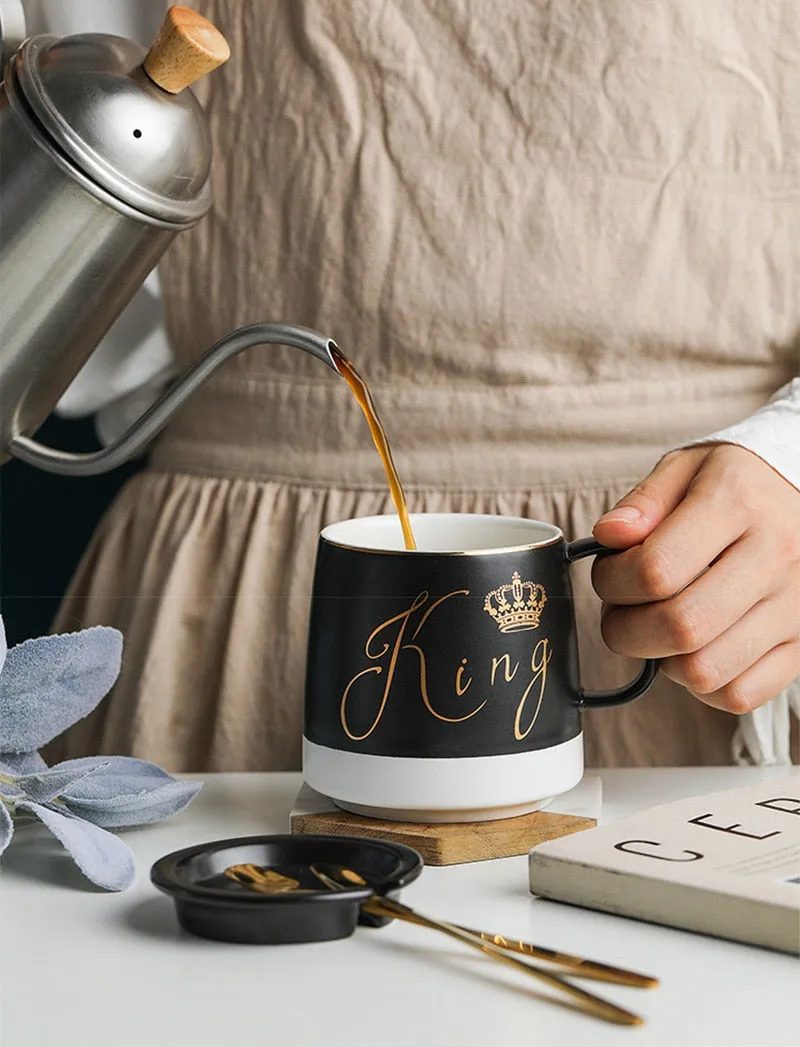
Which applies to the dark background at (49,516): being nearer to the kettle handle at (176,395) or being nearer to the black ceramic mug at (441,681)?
the kettle handle at (176,395)

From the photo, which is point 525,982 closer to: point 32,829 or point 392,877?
point 392,877

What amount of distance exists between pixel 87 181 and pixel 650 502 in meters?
0.22

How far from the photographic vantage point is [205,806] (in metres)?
0.49

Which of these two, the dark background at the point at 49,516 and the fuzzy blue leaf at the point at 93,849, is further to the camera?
the dark background at the point at 49,516

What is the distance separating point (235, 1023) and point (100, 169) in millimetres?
267

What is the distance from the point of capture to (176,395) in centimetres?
51

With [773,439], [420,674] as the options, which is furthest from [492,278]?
[420,674]

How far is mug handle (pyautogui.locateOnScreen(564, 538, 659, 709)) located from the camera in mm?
460

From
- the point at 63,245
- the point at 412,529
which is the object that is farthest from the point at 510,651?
the point at 63,245

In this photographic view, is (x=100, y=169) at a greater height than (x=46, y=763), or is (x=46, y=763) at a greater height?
(x=100, y=169)

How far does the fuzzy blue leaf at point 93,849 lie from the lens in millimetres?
395

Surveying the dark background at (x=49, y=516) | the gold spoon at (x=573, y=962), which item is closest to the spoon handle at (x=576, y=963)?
the gold spoon at (x=573, y=962)

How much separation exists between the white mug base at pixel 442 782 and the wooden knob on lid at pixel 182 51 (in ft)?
0.73

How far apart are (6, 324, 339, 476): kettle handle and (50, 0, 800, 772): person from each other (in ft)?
0.35
